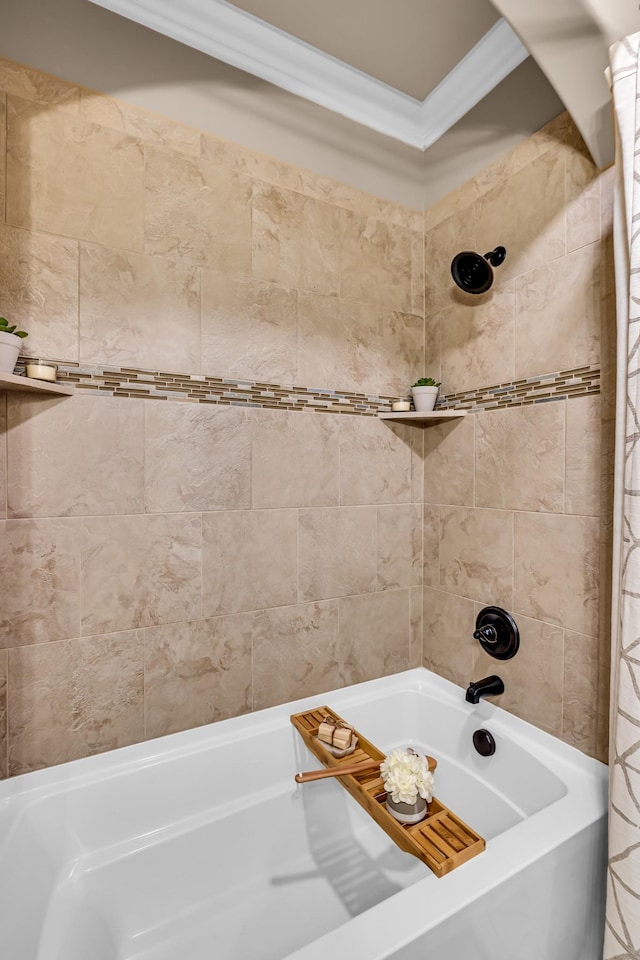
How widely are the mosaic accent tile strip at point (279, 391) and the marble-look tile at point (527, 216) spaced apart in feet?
0.85

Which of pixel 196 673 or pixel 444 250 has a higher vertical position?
pixel 444 250

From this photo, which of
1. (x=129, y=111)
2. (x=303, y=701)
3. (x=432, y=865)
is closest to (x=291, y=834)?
(x=303, y=701)

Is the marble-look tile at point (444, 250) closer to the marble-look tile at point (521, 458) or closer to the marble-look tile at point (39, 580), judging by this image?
the marble-look tile at point (521, 458)

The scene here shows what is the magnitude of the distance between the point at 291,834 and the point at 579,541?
1.27 meters

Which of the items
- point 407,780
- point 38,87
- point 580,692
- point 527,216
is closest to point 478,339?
point 527,216

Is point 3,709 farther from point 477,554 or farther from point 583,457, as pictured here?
point 583,457

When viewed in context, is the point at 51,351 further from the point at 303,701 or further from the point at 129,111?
the point at 303,701

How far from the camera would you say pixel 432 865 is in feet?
3.20

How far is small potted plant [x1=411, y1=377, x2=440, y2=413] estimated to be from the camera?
72.9 inches

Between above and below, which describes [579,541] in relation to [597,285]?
below

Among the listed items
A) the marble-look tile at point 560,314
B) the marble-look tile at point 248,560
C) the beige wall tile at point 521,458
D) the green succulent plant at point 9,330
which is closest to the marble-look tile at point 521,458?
the beige wall tile at point 521,458

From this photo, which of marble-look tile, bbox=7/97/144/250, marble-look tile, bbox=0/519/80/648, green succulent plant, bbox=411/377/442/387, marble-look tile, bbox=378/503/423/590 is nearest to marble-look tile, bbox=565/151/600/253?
green succulent plant, bbox=411/377/442/387

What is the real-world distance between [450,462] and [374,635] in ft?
2.49

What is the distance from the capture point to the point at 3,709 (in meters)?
1.26
